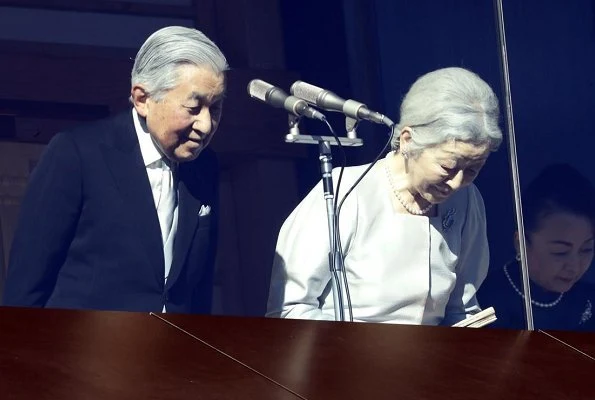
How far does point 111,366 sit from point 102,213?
0.81 meters

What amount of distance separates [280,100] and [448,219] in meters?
0.58

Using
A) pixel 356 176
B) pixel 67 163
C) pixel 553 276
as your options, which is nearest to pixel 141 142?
pixel 67 163

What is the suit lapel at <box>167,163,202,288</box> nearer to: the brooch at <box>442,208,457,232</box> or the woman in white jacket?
the woman in white jacket

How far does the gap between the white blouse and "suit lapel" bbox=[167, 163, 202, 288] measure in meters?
0.25

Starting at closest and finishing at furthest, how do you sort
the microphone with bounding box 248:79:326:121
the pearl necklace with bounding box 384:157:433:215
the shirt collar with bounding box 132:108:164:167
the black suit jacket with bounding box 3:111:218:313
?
the black suit jacket with bounding box 3:111:218:313, the shirt collar with bounding box 132:108:164:167, the microphone with bounding box 248:79:326:121, the pearl necklace with bounding box 384:157:433:215

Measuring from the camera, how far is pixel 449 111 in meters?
5.02

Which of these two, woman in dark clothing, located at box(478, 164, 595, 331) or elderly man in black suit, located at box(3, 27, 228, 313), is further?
woman in dark clothing, located at box(478, 164, 595, 331)

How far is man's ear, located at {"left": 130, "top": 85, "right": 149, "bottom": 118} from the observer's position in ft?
15.2

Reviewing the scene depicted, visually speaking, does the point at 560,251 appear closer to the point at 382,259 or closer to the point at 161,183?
the point at 382,259

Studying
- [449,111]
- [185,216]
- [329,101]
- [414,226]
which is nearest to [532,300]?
[414,226]

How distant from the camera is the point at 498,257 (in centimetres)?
510

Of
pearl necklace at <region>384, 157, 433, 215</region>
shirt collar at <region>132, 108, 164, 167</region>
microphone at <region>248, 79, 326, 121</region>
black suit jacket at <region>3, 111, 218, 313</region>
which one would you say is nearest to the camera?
black suit jacket at <region>3, 111, 218, 313</region>

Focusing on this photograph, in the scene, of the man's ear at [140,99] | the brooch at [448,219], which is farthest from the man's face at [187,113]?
the brooch at [448,219]

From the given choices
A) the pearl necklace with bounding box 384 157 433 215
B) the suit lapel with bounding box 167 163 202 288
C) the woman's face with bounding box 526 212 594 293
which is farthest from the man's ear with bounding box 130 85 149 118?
the woman's face with bounding box 526 212 594 293
